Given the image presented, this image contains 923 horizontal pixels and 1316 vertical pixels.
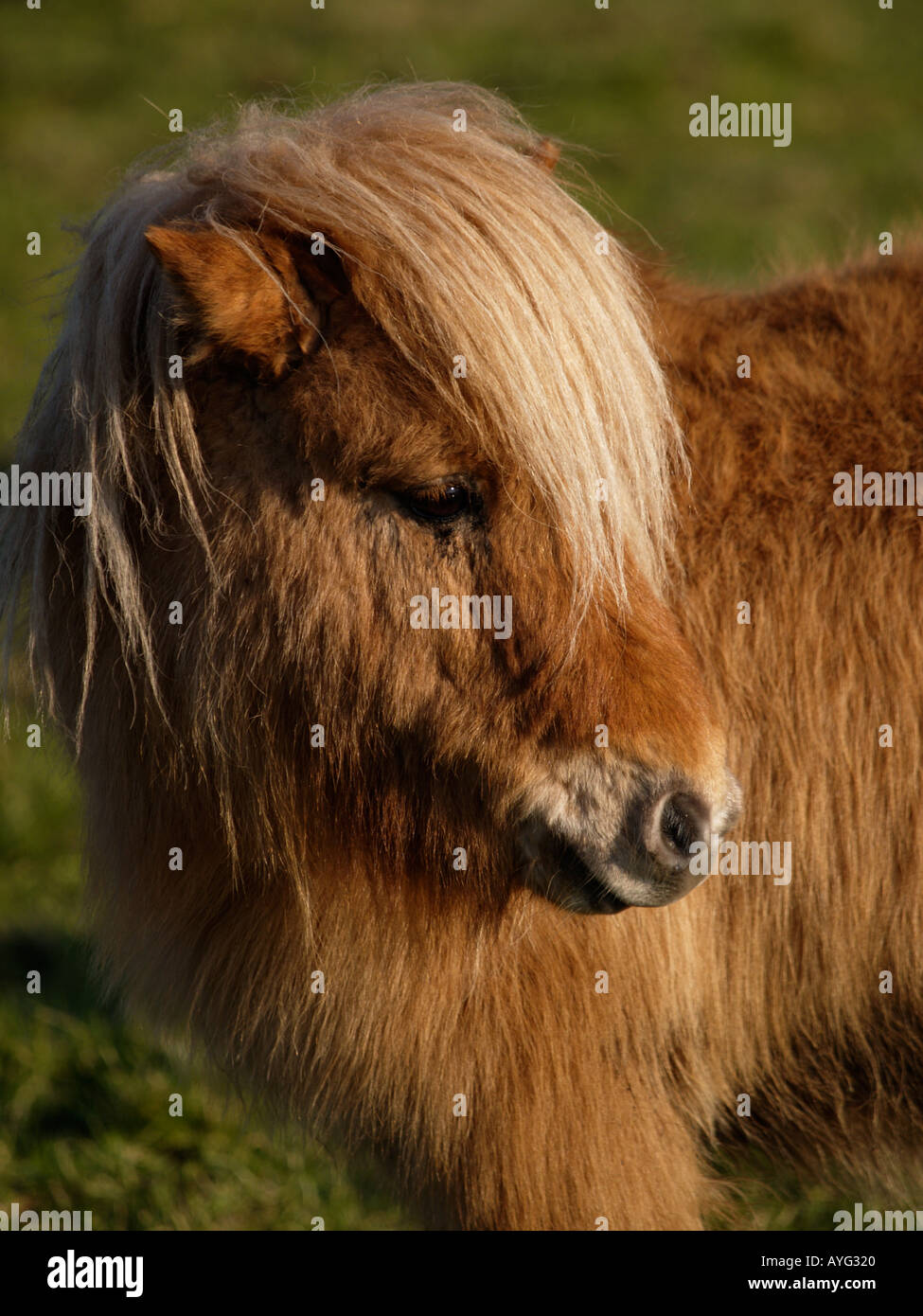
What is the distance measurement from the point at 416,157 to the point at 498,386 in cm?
50

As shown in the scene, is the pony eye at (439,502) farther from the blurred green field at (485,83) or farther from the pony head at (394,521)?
the blurred green field at (485,83)

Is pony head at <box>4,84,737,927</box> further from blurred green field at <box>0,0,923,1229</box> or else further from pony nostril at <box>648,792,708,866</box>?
blurred green field at <box>0,0,923,1229</box>

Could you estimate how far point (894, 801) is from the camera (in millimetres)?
2473

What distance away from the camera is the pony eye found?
202cm

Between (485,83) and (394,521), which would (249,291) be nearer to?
(394,521)

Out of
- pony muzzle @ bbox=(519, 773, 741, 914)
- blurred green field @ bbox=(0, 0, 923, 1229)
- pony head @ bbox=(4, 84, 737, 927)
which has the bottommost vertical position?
pony muzzle @ bbox=(519, 773, 741, 914)

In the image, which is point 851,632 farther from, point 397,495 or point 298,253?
point 298,253

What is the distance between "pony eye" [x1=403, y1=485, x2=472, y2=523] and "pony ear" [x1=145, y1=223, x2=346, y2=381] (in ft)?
0.98

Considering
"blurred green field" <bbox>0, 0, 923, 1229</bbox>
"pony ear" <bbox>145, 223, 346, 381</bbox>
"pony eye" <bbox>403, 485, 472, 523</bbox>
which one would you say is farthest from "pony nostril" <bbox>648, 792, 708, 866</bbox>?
"blurred green field" <bbox>0, 0, 923, 1229</bbox>

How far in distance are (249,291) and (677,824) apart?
1.07 metres

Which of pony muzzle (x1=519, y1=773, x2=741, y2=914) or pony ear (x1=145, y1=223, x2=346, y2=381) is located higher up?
pony ear (x1=145, y1=223, x2=346, y2=381)

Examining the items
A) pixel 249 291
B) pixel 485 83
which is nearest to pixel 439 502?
pixel 249 291

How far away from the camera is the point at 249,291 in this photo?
1956 mm

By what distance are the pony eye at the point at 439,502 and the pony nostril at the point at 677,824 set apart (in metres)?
0.57
